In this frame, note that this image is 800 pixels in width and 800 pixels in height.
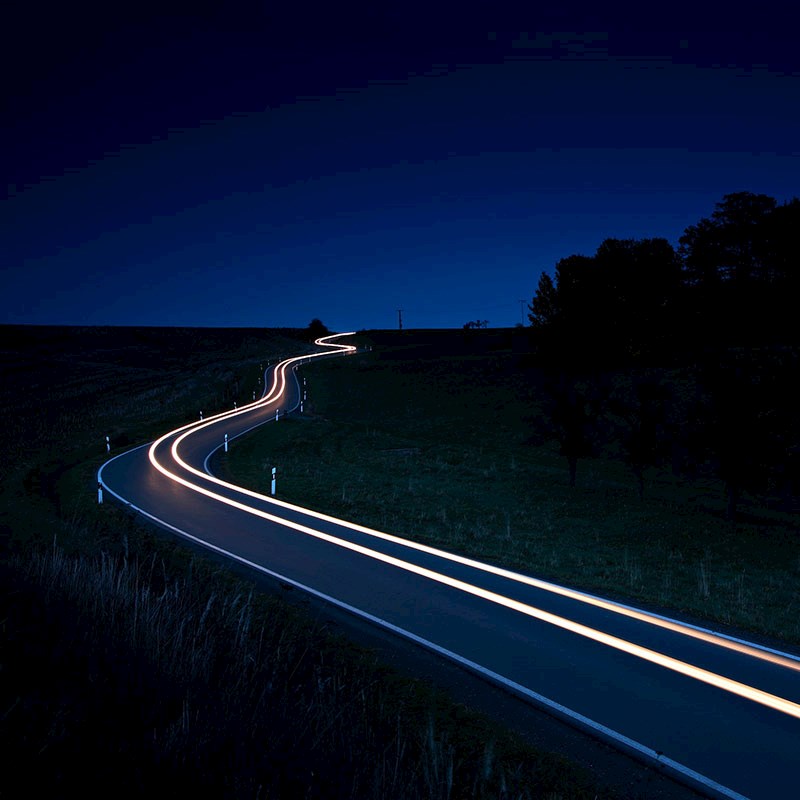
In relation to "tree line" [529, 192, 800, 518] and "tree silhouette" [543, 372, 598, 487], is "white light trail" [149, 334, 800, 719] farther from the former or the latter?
"tree line" [529, 192, 800, 518]

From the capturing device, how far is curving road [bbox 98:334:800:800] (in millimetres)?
5234

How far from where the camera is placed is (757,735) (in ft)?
17.7

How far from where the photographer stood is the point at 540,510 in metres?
20.6

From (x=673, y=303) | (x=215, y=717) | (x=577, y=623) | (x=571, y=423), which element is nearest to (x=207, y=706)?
(x=215, y=717)

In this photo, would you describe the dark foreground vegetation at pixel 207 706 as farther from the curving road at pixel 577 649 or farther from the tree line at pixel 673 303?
the tree line at pixel 673 303

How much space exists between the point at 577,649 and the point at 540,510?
13.7 m

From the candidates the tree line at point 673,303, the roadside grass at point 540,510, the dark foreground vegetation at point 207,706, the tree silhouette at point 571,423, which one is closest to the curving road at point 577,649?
the dark foreground vegetation at point 207,706

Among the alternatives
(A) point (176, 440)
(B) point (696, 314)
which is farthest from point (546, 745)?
(B) point (696, 314)

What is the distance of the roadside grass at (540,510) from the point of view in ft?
40.1

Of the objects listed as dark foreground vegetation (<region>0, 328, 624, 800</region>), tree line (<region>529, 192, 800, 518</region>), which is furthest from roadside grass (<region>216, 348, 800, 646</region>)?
tree line (<region>529, 192, 800, 518</region>)

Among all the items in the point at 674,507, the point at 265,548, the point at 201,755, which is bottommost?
the point at 674,507

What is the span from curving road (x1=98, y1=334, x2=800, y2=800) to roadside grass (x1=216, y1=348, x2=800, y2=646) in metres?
1.40

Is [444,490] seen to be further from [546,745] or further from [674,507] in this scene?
[546,745]

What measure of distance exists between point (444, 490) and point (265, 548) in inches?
453
